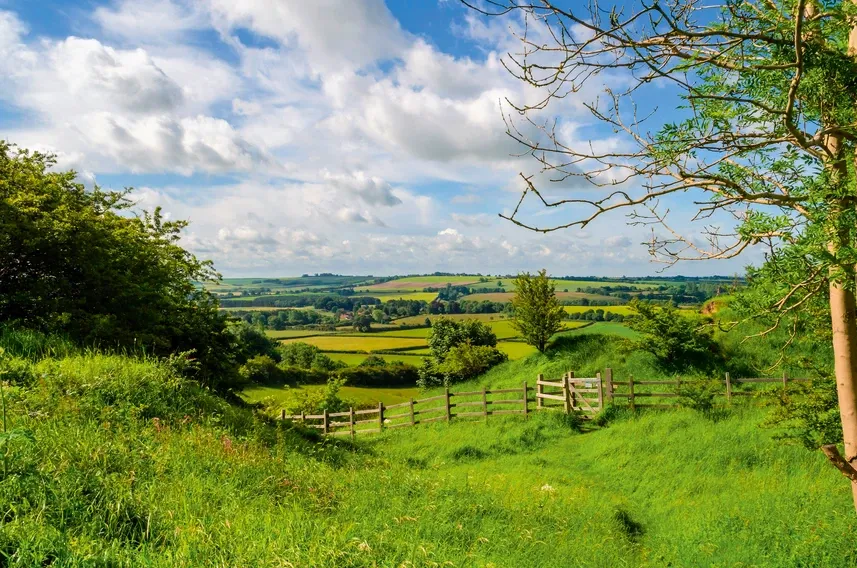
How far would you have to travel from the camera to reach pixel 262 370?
4822 centimetres

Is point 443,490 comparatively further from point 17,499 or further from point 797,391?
point 797,391

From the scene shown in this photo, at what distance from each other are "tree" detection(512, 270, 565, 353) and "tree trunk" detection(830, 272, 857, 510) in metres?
23.3

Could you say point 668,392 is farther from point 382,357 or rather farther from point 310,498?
point 382,357

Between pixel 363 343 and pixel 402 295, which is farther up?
pixel 402 295

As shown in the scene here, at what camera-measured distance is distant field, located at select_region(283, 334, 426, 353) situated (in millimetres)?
64688

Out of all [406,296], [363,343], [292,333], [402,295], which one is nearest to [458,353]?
[363,343]

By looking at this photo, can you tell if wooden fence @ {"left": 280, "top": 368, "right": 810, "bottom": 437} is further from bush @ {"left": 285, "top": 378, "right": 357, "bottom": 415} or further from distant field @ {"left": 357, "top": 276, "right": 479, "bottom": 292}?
distant field @ {"left": 357, "top": 276, "right": 479, "bottom": 292}

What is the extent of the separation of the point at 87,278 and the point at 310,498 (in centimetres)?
963

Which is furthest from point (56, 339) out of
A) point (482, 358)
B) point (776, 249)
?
point (482, 358)

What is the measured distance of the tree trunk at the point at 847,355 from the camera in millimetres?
4027

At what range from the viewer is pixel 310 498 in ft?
17.2

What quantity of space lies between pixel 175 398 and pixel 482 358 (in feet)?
84.9

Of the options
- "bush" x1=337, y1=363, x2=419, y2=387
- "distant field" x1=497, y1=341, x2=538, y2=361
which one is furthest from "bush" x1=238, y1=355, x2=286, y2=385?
"distant field" x1=497, y1=341, x2=538, y2=361

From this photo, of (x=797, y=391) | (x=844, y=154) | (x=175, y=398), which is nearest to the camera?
(x=844, y=154)
